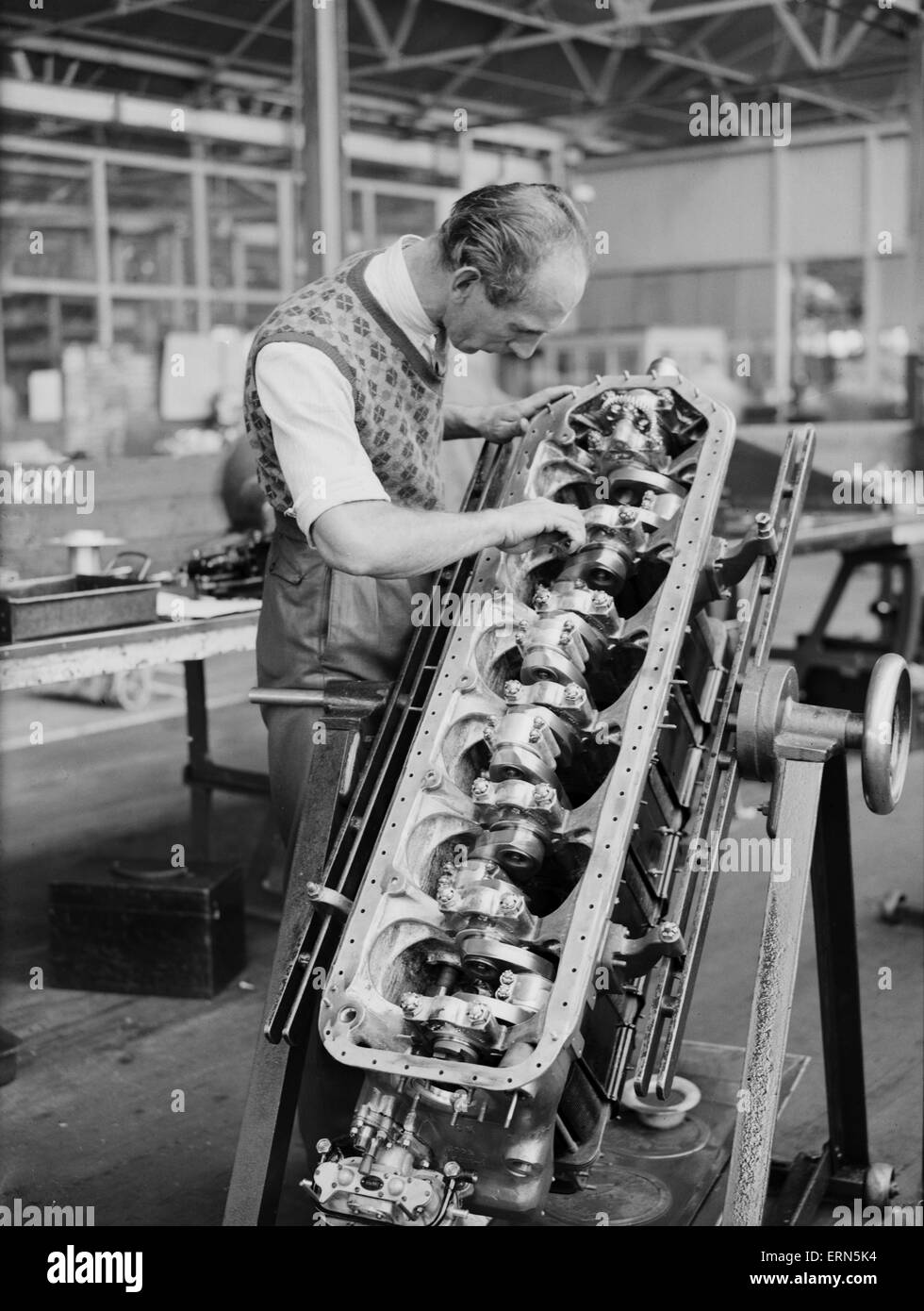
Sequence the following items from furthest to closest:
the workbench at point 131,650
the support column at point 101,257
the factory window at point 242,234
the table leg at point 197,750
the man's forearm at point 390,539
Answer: the factory window at point 242,234, the support column at point 101,257, the table leg at point 197,750, the workbench at point 131,650, the man's forearm at point 390,539

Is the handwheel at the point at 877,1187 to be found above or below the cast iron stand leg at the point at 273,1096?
below

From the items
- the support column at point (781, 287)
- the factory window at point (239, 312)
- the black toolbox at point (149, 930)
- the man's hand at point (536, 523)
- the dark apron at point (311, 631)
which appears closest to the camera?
the man's hand at point (536, 523)

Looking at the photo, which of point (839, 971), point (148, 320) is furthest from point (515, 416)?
point (148, 320)

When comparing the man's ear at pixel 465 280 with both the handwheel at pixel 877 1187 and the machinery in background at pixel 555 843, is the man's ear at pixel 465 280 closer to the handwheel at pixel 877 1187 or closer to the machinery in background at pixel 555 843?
the machinery in background at pixel 555 843

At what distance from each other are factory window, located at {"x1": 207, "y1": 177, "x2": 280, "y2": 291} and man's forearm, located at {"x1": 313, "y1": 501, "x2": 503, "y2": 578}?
10.2 meters

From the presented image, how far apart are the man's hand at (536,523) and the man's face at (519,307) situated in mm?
229

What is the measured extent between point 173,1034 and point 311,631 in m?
1.44

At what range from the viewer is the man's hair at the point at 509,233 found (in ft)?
6.07

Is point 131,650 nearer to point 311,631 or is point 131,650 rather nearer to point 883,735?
point 311,631

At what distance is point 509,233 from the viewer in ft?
6.06

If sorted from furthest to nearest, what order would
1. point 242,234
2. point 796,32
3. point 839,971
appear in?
point 242,234, point 796,32, point 839,971

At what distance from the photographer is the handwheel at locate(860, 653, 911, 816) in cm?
183

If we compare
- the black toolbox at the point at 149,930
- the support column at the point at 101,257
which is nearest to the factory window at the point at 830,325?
the support column at the point at 101,257
